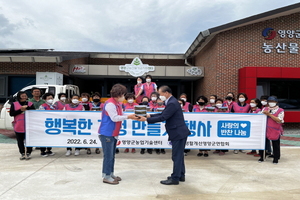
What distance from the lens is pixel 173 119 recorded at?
4.22 metres

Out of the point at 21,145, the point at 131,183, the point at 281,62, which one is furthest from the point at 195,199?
the point at 281,62

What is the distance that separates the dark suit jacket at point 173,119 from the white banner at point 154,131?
1.94 meters

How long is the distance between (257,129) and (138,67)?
10.8 meters

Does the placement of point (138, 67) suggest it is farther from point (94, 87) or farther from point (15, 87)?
point (15, 87)

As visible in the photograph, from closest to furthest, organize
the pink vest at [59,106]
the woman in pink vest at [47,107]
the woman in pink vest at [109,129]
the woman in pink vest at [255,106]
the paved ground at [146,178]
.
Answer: the paved ground at [146,178] → the woman in pink vest at [109,129] → the woman in pink vest at [47,107] → the woman in pink vest at [255,106] → the pink vest at [59,106]

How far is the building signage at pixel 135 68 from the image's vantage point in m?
15.8

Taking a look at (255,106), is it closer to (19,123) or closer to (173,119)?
(173,119)

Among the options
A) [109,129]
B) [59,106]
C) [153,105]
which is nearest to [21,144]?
[59,106]

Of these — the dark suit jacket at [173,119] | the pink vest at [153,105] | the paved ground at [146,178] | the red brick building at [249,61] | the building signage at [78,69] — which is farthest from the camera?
the building signage at [78,69]

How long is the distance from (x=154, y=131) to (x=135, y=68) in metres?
10.2

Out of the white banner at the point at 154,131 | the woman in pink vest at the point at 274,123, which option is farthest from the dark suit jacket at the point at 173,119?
the woman in pink vest at the point at 274,123

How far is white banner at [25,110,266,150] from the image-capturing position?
606 centimetres

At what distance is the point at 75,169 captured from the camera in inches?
196

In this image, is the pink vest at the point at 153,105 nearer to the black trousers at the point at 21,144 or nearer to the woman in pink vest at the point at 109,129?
the woman in pink vest at the point at 109,129
